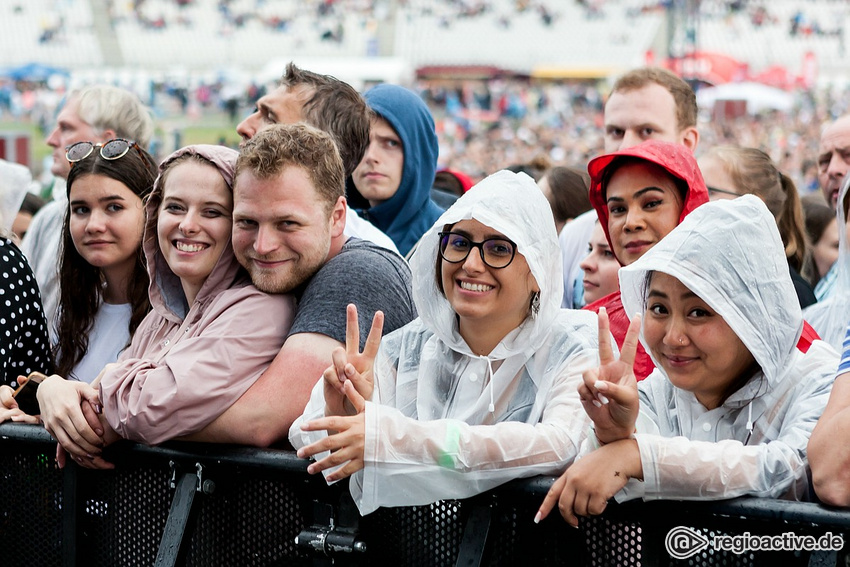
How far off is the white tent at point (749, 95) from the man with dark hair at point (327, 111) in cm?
3028

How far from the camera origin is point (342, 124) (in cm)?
359

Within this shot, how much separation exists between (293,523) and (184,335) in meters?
0.63

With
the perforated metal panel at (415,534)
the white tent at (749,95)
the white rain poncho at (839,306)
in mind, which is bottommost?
the perforated metal panel at (415,534)

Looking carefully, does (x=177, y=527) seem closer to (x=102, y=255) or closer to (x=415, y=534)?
(x=415, y=534)

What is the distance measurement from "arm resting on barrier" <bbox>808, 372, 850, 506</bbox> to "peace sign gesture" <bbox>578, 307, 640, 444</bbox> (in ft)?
1.12

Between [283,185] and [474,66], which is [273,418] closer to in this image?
[283,185]

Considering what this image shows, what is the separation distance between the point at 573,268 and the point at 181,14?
1586 inches

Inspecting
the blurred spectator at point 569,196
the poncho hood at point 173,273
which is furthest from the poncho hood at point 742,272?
the blurred spectator at point 569,196

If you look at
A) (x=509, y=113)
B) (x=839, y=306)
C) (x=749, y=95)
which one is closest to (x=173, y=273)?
(x=839, y=306)

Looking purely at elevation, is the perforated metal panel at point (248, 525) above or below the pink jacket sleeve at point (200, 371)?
below

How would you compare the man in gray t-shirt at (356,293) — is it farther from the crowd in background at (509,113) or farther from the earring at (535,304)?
the crowd in background at (509,113)

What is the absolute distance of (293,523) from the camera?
241 cm

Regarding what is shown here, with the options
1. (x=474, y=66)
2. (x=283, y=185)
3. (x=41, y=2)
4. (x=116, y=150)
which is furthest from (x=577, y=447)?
(x=41, y=2)

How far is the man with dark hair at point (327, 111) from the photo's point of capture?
357 cm
